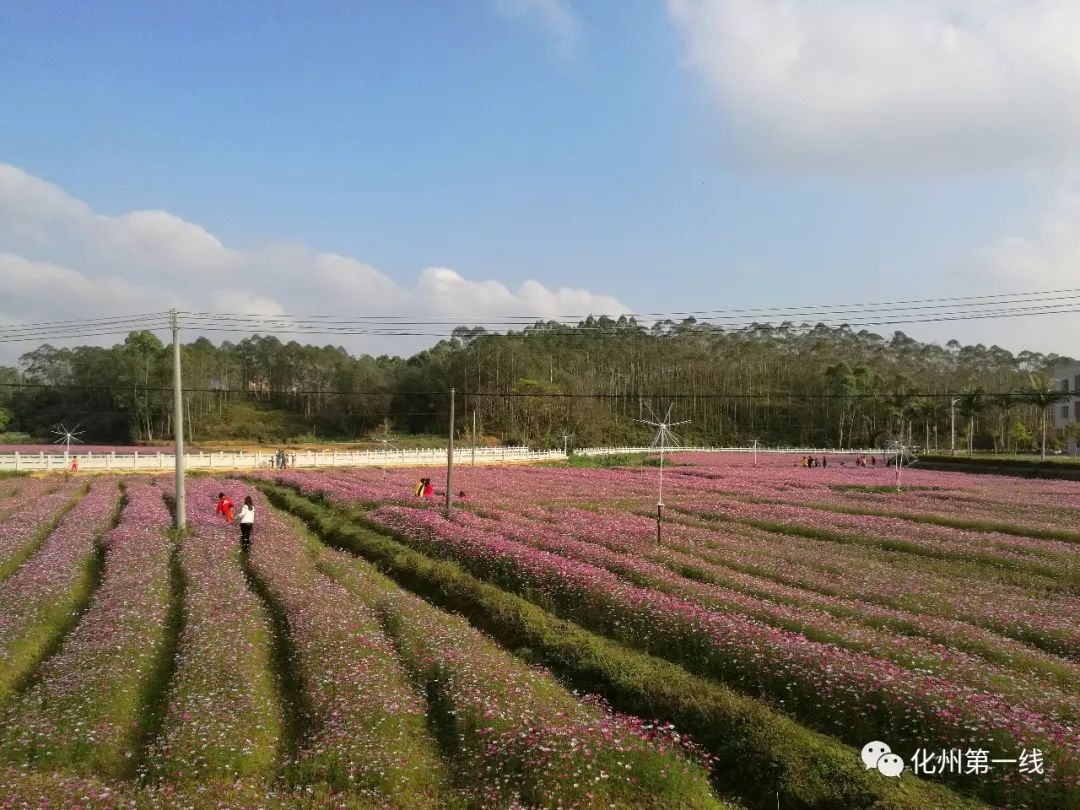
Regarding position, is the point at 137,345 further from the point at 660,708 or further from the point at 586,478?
the point at 660,708

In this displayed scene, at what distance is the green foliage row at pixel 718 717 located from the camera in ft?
30.8

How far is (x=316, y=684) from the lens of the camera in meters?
12.5

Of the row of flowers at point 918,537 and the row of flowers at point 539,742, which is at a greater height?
the row of flowers at point 539,742

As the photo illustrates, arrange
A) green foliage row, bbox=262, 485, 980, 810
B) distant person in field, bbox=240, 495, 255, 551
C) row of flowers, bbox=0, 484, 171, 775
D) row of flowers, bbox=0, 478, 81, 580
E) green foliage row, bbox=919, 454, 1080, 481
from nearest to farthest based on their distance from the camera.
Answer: green foliage row, bbox=262, 485, 980, 810, row of flowers, bbox=0, 484, 171, 775, row of flowers, bbox=0, 478, 81, 580, distant person in field, bbox=240, 495, 255, 551, green foliage row, bbox=919, 454, 1080, 481

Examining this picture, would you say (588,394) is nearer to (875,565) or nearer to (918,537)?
(918,537)

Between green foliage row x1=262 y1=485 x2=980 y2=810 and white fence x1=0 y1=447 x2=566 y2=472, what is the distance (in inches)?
1533

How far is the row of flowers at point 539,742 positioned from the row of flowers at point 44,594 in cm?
757

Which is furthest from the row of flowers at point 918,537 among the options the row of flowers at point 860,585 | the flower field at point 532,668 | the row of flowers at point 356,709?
the row of flowers at point 356,709

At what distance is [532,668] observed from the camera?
14.2 metres

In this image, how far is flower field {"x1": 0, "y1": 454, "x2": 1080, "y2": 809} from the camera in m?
9.47

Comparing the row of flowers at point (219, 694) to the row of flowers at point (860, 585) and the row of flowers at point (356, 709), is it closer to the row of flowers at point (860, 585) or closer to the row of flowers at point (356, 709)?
the row of flowers at point (356, 709)

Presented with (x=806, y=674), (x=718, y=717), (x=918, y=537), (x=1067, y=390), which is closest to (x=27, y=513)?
(x=718, y=717)

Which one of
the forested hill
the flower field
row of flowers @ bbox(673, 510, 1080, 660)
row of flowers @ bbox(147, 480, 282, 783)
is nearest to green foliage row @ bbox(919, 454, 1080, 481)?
the forested hill

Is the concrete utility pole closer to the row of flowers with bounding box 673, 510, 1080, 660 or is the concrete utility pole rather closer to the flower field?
the flower field
